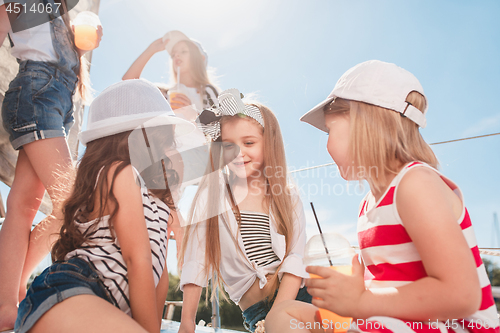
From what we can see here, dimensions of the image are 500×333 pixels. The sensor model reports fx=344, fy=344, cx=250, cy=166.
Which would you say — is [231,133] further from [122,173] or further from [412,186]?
[412,186]

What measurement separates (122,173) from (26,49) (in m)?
0.79

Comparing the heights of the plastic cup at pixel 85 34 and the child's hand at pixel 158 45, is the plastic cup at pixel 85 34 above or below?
below

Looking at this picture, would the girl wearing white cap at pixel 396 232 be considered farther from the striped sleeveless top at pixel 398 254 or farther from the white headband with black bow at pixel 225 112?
the white headband with black bow at pixel 225 112

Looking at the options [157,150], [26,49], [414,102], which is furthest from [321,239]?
[26,49]

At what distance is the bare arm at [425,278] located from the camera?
59 cm

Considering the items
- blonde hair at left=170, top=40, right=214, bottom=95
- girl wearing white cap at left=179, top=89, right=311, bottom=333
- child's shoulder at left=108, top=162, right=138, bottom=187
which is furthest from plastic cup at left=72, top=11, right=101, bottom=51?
child's shoulder at left=108, top=162, right=138, bottom=187

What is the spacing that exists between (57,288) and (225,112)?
918mm

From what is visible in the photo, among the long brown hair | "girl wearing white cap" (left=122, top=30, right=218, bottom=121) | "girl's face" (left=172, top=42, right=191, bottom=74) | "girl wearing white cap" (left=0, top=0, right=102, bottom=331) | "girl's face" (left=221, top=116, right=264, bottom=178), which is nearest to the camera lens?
the long brown hair

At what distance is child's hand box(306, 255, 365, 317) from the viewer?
650mm

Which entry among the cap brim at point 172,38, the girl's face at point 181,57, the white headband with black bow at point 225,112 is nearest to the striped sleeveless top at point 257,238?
the white headband with black bow at point 225,112

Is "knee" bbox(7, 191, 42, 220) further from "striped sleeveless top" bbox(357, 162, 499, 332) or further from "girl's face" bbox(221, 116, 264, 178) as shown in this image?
"striped sleeveless top" bbox(357, 162, 499, 332)

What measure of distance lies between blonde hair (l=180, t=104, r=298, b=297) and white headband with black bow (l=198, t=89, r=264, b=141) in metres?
0.03

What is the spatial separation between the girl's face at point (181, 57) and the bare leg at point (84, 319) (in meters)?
1.72

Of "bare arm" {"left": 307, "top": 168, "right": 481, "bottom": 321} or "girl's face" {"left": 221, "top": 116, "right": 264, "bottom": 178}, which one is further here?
"girl's face" {"left": 221, "top": 116, "right": 264, "bottom": 178}
